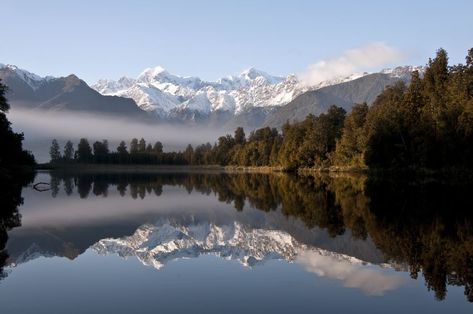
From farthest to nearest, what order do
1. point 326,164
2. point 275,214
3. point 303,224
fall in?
point 326,164 < point 275,214 < point 303,224

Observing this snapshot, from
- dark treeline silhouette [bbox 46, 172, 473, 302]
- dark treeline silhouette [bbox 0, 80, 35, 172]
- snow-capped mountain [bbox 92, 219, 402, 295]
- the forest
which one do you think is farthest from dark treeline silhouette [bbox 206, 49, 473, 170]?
dark treeline silhouette [bbox 0, 80, 35, 172]

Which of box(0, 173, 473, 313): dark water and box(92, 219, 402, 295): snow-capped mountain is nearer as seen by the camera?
box(0, 173, 473, 313): dark water

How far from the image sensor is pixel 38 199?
5469 cm

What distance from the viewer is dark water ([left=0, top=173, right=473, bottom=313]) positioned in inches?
623

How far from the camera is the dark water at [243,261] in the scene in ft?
51.9

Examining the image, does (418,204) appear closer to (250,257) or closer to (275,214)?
(275,214)

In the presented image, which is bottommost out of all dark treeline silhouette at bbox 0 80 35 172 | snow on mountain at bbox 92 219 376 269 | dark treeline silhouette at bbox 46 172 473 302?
snow on mountain at bbox 92 219 376 269

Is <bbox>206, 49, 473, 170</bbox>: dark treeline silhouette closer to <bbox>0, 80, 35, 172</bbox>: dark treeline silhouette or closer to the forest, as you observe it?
the forest

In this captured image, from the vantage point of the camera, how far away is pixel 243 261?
74.1 ft

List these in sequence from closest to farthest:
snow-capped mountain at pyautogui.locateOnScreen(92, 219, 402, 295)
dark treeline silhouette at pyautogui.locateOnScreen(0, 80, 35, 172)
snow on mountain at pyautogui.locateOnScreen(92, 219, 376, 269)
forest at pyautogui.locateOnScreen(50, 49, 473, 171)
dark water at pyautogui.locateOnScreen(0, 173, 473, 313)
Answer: dark water at pyautogui.locateOnScreen(0, 173, 473, 313), snow-capped mountain at pyautogui.locateOnScreen(92, 219, 402, 295), snow on mountain at pyautogui.locateOnScreen(92, 219, 376, 269), forest at pyautogui.locateOnScreen(50, 49, 473, 171), dark treeline silhouette at pyautogui.locateOnScreen(0, 80, 35, 172)

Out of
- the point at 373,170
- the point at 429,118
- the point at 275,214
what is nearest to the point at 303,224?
the point at 275,214

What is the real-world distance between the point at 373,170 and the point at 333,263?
290 feet

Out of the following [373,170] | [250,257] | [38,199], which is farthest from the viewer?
[373,170]

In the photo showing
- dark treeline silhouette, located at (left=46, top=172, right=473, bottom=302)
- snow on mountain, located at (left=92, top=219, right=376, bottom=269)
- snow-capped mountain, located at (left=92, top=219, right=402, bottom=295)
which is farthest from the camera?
snow on mountain, located at (left=92, top=219, right=376, bottom=269)
